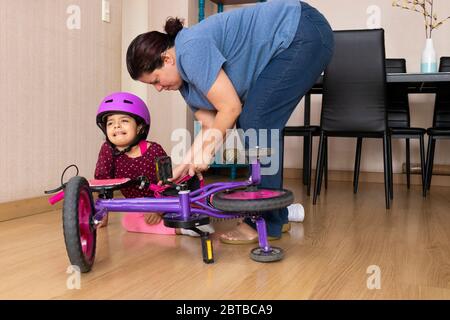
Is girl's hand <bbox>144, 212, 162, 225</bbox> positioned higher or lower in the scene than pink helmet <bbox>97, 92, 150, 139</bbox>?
lower

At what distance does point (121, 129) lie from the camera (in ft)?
5.45

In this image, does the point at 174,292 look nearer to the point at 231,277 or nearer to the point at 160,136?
the point at 231,277

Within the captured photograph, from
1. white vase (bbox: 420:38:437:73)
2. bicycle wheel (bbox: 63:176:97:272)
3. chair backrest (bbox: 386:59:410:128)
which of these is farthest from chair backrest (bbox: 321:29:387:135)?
bicycle wheel (bbox: 63:176:97:272)

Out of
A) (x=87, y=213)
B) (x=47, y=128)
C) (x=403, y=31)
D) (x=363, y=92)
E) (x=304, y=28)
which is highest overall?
(x=403, y=31)

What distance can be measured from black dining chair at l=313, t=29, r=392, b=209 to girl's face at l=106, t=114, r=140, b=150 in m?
1.04

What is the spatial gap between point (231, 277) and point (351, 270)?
308 millimetres

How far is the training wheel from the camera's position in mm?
1210

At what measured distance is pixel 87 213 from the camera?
3.86 feet

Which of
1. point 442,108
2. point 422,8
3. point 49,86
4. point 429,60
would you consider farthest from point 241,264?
point 422,8

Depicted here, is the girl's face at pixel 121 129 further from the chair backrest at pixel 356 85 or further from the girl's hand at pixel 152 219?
the chair backrest at pixel 356 85

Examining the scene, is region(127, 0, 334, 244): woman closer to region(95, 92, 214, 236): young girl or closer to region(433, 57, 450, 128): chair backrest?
region(95, 92, 214, 236): young girl

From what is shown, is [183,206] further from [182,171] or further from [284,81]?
[284,81]

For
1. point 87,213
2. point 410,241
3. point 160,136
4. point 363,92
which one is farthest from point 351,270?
point 160,136

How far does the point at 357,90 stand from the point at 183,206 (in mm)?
1448
